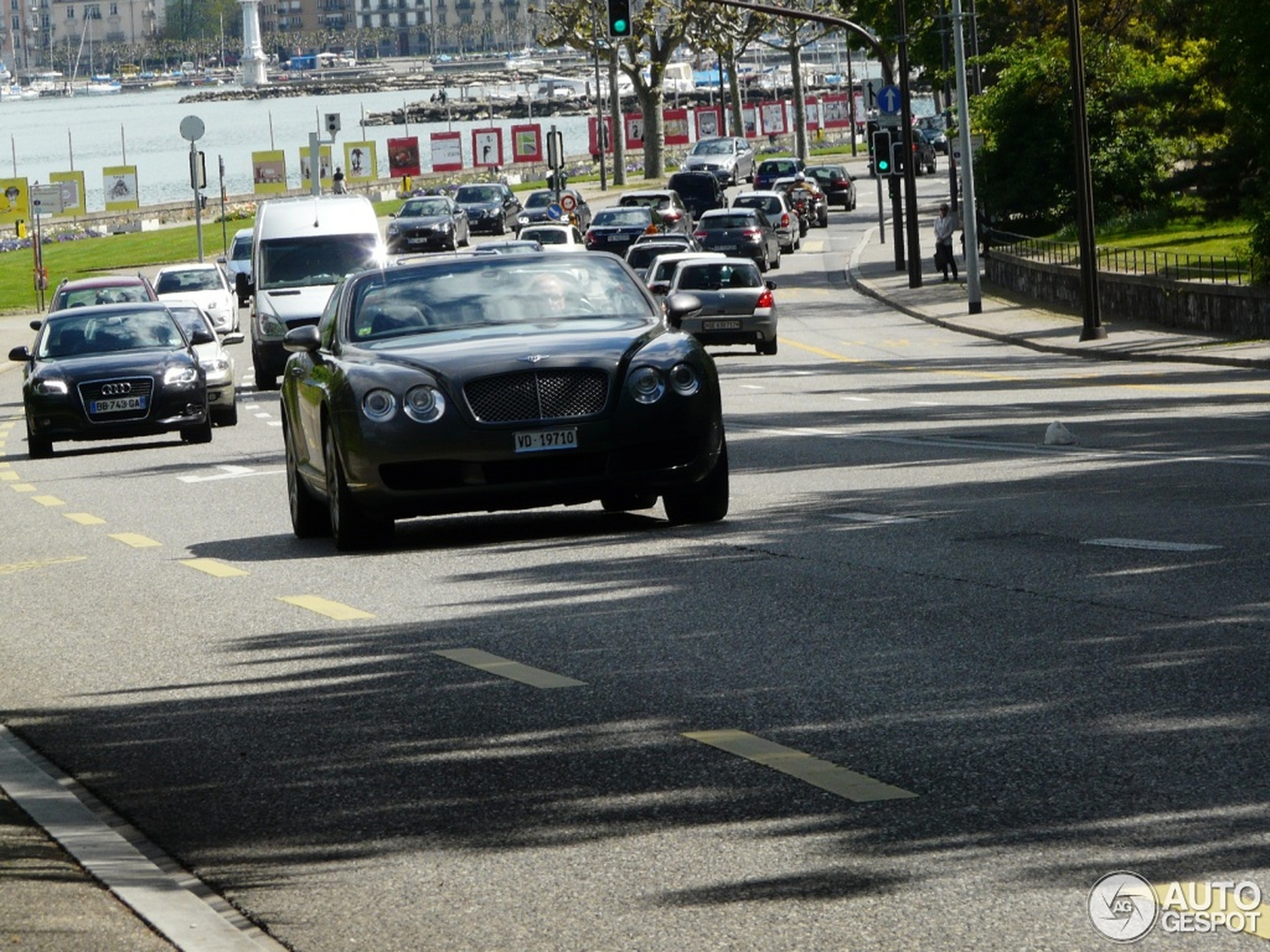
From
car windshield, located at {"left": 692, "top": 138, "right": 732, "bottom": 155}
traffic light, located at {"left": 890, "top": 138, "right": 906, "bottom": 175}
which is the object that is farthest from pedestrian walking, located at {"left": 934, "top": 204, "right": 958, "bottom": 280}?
car windshield, located at {"left": 692, "top": 138, "right": 732, "bottom": 155}

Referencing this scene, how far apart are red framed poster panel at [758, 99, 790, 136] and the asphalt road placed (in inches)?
5096

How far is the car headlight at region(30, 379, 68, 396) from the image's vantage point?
2591 cm

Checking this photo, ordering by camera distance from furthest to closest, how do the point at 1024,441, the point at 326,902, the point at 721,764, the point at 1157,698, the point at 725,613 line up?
the point at 1024,441 → the point at 725,613 → the point at 1157,698 → the point at 721,764 → the point at 326,902

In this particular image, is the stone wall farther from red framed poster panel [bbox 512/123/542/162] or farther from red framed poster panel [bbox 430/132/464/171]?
red framed poster panel [bbox 512/123/542/162]

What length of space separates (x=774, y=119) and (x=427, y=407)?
134 m

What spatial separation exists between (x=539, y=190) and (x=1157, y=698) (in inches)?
3155

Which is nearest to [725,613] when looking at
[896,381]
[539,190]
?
[896,381]

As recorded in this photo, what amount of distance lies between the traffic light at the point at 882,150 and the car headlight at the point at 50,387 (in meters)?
30.1

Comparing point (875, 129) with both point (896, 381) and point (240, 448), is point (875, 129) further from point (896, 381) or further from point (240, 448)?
point (240, 448)

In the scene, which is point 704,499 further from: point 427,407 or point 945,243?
point 945,243

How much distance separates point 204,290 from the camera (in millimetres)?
47969

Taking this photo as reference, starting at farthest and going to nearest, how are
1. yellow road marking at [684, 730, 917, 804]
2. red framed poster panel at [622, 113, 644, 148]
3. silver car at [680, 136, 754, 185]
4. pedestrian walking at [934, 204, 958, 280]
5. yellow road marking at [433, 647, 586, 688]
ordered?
red framed poster panel at [622, 113, 644, 148], silver car at [680, 136, 754, 185], pedestrian walking at [934, 204, 958, 280], yellow road marking at [433, 647, 586, 688], yellow road marking at [684, 730, 917, 804]

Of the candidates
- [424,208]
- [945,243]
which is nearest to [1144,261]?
[945,243]

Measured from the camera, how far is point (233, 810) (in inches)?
278
